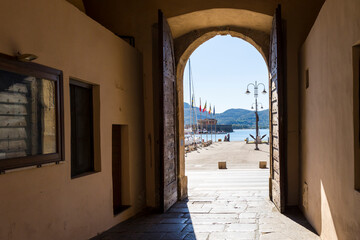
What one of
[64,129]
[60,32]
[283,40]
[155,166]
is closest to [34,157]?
[64,129]

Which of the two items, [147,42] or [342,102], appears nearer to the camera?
[342,102]

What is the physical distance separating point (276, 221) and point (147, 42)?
437 cm

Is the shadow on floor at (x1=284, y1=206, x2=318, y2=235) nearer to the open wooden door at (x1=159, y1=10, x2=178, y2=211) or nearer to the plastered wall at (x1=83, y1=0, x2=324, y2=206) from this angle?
the plastered wall at (x1=83, y1=0, x2=324, y2=206)

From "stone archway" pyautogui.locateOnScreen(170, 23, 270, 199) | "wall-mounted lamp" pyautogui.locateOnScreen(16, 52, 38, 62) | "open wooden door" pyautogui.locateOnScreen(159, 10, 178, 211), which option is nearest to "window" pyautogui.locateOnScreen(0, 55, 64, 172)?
"wall-mounted lamp" pyautogui.locateOnScreen(16, 52, 38, 62)

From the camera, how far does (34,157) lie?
4133 millimetres

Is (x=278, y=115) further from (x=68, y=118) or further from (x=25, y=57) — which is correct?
(x=25, y=57)

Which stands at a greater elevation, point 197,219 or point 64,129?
point 64,129

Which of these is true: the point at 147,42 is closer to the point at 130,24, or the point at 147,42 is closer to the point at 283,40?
the point at 130,24

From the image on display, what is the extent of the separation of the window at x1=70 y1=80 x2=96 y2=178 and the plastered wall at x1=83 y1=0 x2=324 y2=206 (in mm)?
2201

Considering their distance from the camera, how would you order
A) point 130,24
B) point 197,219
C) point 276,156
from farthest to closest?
1. point 130,24
2. point 276,156
3. point 197,219

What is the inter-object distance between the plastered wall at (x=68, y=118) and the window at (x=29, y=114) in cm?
12

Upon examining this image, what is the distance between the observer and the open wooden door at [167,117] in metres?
7.40

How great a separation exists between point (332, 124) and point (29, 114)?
3471 millimetres

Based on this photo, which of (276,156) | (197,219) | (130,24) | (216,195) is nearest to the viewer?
(197,219)
